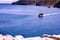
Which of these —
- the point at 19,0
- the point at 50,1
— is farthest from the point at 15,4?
the point at 50,1

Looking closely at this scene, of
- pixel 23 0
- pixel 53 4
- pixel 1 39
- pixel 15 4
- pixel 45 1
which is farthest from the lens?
pixel 15 4

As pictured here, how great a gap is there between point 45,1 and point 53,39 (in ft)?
145

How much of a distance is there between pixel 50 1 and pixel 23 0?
34.9 feet

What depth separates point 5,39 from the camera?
387 cm

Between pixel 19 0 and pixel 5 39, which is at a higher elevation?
pixel 19 0

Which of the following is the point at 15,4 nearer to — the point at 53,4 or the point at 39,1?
the point at 39,1

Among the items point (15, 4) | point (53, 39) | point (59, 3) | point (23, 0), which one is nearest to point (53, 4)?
point (59, 3)

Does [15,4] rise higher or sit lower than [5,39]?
higher

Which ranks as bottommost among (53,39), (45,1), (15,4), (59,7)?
(53,39)

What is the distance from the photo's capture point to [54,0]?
44.9m

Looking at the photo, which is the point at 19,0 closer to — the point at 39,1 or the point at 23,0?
the point at 23,0

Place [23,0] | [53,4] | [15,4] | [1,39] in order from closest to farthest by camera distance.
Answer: [1,39]
[53,4]
[23,0]
[15,4]

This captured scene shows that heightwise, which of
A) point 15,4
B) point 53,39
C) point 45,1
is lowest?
point 53,39

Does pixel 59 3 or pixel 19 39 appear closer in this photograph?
pixel 19 39
